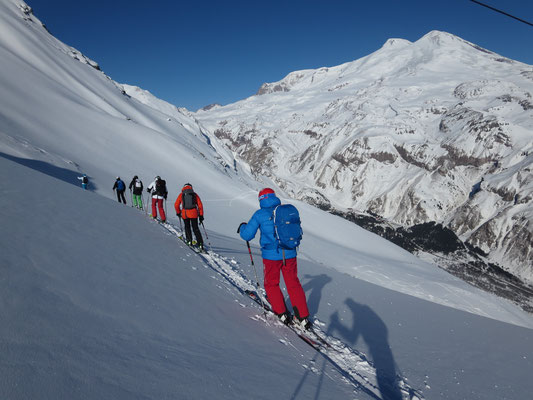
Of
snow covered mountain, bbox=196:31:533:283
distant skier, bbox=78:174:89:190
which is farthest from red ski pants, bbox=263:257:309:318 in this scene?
snow covered mountain, bbox=196:31:533:283

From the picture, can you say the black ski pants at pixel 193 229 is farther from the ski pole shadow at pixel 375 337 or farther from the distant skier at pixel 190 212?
the ski pole shadow at pixel 375 337

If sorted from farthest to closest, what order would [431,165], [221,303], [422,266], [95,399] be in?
[431,165]
[422,266]
[221,303]
[95,399]

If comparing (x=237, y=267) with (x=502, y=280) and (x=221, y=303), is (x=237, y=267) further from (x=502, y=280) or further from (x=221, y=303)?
(x=502, y=280)

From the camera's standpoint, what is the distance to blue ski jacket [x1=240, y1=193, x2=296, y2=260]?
232 inches

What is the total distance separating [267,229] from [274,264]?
71cm

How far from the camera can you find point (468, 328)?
877 cm

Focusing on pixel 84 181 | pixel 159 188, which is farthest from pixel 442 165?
pixel 84 181

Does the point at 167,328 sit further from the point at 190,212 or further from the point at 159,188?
the point at 159,188

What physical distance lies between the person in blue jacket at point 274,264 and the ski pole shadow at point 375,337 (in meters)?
1.14

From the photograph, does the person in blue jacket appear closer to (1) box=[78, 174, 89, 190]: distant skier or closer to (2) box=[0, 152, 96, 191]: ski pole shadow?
Answer: (2) box=[0, 152, 96, 191]: ski pole shadow

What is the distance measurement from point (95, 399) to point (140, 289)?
2.67 metres

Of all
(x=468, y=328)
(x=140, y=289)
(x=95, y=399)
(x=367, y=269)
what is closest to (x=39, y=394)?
(x=95, y=399)

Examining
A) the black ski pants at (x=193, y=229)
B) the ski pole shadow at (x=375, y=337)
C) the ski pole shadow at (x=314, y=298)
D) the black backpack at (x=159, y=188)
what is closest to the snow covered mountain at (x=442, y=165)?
the ski pole shadow at (x=314, y=298)

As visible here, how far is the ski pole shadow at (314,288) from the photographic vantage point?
25.4 ft
